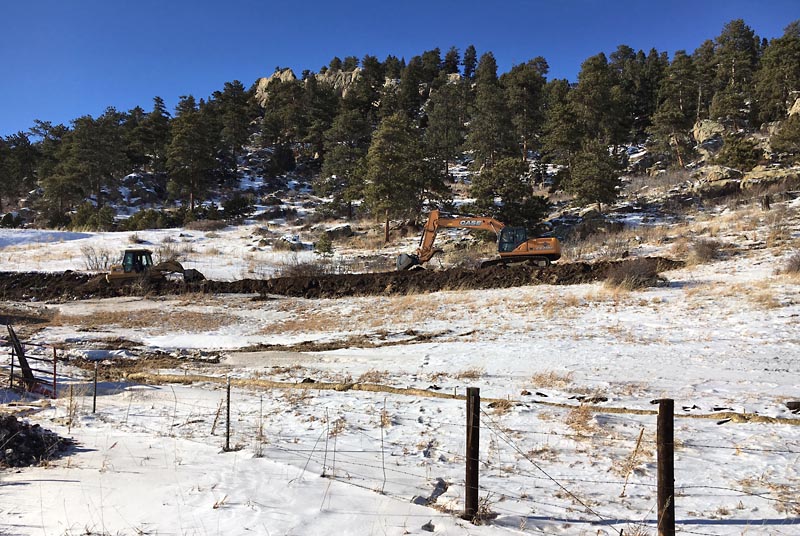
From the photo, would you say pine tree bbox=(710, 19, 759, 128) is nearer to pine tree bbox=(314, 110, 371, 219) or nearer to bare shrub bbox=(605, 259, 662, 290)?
pine tree bbox=(314, 110, 371, 219)

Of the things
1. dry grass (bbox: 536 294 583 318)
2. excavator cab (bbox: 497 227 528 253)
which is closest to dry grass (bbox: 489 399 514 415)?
dry grass (bbox: 536 294 583 318)

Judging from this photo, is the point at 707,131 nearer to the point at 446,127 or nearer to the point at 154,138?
the point at 446,127

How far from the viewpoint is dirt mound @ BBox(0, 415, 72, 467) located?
238 inches

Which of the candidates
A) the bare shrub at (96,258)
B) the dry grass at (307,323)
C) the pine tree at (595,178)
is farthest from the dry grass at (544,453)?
the bare shrub at (96,258)

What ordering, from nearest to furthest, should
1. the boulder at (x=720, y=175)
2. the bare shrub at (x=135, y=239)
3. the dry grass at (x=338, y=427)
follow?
1. the dry grass at (x=338, y=427)
2. the boulder at (x=720, y=175)
3. the bare shrub at (x=135, y=239)

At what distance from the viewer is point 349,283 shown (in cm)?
2359

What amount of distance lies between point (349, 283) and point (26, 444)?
17.5 meters

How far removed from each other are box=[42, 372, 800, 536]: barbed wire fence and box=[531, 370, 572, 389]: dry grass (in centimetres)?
134

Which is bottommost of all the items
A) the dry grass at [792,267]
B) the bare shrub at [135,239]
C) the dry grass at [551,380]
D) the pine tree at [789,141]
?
the dry grass at [551,380]

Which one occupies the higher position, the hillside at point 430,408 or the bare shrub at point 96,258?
the bare shrub at point 96,258

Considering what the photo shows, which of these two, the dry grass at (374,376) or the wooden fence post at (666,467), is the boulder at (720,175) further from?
the wooden fence post at (666,467)

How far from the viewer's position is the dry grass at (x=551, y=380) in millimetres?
9344

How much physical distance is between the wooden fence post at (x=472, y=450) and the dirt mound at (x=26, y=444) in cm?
530

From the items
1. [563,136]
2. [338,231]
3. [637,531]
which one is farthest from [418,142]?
[637,531]
